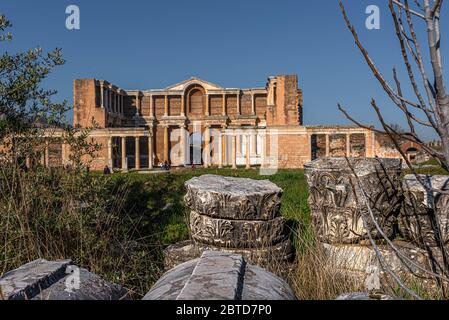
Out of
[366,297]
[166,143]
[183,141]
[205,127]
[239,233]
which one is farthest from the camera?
[205,127]

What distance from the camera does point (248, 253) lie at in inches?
181

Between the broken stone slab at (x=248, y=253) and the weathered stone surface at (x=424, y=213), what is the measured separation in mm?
1355

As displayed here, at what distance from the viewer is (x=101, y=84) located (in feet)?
106

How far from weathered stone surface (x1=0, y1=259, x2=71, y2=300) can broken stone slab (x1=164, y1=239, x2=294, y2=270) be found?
217 cm

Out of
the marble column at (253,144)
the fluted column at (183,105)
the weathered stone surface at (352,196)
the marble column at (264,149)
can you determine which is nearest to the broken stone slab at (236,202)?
the weathered stone surface at (352,196)

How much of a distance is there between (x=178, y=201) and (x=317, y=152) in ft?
81.5

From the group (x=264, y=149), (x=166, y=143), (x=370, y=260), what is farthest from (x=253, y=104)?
(x=370, y=260)

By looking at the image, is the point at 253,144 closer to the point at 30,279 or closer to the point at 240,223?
the point at 240,223

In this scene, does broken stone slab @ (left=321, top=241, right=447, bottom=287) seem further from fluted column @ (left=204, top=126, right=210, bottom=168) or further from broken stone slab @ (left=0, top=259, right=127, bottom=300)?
fluted column @ (left=204, top=126, right=210, bottom=168)

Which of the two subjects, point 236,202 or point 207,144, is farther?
point 207,144

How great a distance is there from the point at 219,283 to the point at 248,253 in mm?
2401

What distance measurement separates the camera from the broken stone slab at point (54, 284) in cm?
233
